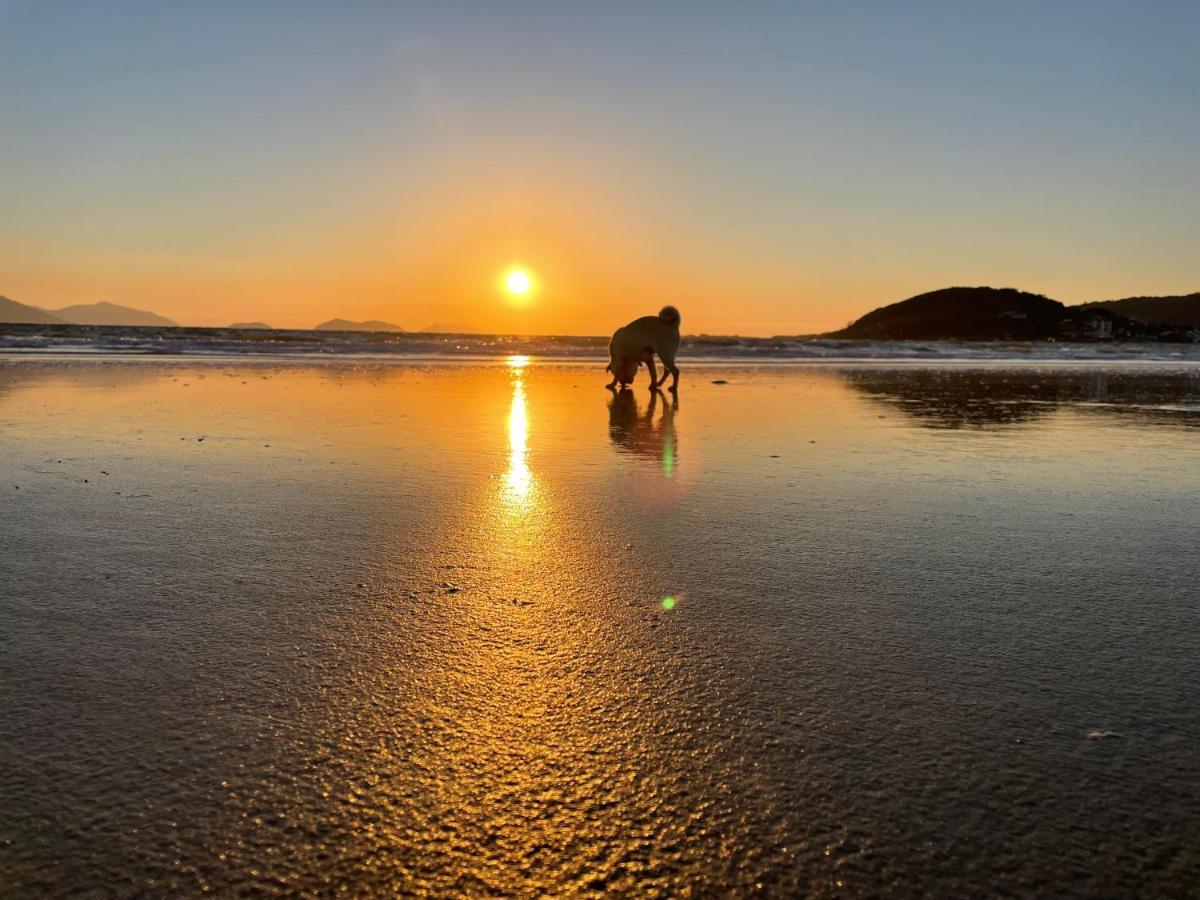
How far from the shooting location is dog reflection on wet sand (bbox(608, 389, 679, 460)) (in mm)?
6324

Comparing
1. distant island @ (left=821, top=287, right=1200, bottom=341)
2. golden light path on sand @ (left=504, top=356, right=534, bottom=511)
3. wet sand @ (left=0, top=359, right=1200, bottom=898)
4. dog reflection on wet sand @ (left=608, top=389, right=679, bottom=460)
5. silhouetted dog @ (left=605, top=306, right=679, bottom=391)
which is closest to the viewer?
wet sand @ (left=0, top=359, right=1200, bottom=898)

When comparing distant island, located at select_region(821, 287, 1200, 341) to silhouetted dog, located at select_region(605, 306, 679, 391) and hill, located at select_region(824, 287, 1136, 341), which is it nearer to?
hill, located at select_region(824, 287, 1136, 341)

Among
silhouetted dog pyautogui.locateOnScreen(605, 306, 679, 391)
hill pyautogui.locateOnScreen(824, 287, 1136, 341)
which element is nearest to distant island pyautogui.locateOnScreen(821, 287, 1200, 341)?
hill pyautogui.locateOnScreen(824, 287, 1136, 341)

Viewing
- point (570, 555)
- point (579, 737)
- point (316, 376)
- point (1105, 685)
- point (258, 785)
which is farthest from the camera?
point (316, 376)

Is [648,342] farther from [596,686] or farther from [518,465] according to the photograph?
[596,686]

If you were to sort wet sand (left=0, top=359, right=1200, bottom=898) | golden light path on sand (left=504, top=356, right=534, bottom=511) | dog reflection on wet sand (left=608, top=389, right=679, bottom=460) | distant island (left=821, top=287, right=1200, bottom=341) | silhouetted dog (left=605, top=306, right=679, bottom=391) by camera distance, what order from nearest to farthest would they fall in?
wet sand (left=0, top=359, right=1200, bottom=898), golden light path on sand (left=504, top=356, right=534, bottom=511), dog reflection on wet sand (left=608, top=389, right=679, bottom=460), silhouetted dog (left=605, top=306, right=679, bottom=391), distant island (left=821, top=287, right=1200, bottom=341)

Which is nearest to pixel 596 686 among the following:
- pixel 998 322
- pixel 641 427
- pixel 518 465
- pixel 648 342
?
pixel 518 465

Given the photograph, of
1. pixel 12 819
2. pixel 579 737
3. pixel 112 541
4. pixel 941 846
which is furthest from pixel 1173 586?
pixel 112 541

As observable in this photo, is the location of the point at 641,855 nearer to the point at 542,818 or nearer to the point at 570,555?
the point at 542,818

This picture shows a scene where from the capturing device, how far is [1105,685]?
1.88 m

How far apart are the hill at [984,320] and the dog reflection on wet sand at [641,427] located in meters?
69.2

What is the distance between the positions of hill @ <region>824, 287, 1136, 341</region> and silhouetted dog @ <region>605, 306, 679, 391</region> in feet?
219

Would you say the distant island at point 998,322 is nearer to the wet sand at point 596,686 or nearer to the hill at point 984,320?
the hill at point 984,320

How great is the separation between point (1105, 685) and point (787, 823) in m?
1.11
